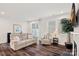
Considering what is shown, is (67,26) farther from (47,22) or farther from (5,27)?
(5,27)

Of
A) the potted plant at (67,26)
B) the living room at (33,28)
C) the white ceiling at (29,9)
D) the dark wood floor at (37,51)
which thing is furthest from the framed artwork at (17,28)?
the potted plant at (67,26)

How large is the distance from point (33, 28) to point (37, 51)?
1.67ft

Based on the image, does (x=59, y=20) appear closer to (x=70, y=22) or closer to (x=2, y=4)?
(x=70, y=22)

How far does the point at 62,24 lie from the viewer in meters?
2.70

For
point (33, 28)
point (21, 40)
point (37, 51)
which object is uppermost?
point (33, 28)

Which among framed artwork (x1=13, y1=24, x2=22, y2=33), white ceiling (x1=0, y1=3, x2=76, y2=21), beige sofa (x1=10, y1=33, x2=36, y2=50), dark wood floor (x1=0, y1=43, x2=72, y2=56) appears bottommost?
dark wood floor (x1=0, y1=43, x2=72, y2=56)

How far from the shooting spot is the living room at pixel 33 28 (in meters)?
2.69

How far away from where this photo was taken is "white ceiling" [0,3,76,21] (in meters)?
2.68

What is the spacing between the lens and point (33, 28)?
2.75 m

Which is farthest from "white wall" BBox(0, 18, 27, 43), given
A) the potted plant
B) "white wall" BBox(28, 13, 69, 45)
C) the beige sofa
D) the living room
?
the potted plant

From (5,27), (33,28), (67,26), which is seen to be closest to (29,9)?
(33,28)

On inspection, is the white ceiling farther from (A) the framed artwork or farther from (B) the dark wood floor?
(B) the dark wood floor

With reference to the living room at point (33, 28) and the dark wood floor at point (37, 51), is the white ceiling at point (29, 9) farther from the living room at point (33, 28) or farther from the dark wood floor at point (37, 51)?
the dark wood floor at point (37, 51)

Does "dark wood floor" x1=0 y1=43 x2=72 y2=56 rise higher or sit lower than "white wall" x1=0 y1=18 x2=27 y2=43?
lower
